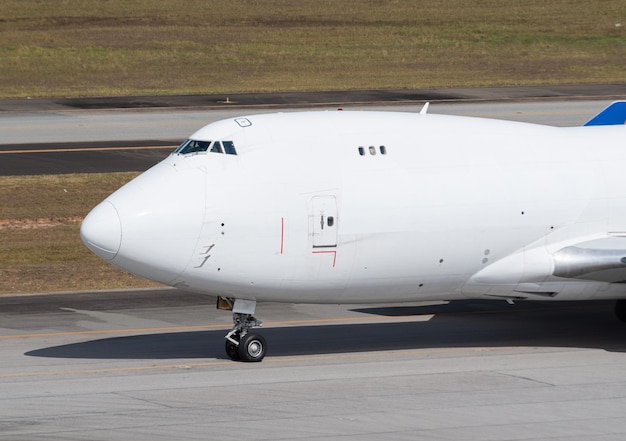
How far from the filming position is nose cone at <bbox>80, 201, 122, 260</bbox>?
23.5 m

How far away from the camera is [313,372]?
1000 inches

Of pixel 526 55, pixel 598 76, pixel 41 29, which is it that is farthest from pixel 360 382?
pixel 41 29

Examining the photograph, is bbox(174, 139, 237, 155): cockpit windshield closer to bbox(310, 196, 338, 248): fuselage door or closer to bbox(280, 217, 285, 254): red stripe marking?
bbox(280, 217, 285, 254): red stripe marking

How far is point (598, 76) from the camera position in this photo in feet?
253

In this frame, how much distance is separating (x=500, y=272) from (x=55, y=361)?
9.27 m

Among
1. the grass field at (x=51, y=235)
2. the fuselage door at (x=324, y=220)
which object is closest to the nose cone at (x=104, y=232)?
the fuselage door at (x=324, y=220)

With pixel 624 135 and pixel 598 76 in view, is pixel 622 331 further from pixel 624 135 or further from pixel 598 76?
pixel 598 76

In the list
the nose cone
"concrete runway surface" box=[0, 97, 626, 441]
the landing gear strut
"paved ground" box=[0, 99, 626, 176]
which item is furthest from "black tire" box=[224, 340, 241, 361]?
"paved ground" box=[0, 99, 626, 176]

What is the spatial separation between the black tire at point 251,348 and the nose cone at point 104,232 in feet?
11.8

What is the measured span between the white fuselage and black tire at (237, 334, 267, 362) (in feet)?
3.70

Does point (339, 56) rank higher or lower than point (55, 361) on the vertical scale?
higher

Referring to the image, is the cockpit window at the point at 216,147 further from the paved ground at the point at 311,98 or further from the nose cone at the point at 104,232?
the paved ground at the point at 311,98

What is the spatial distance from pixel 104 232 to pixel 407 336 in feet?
27.8

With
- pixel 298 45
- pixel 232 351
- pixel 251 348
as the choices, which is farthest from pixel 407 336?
pixel 298 45
